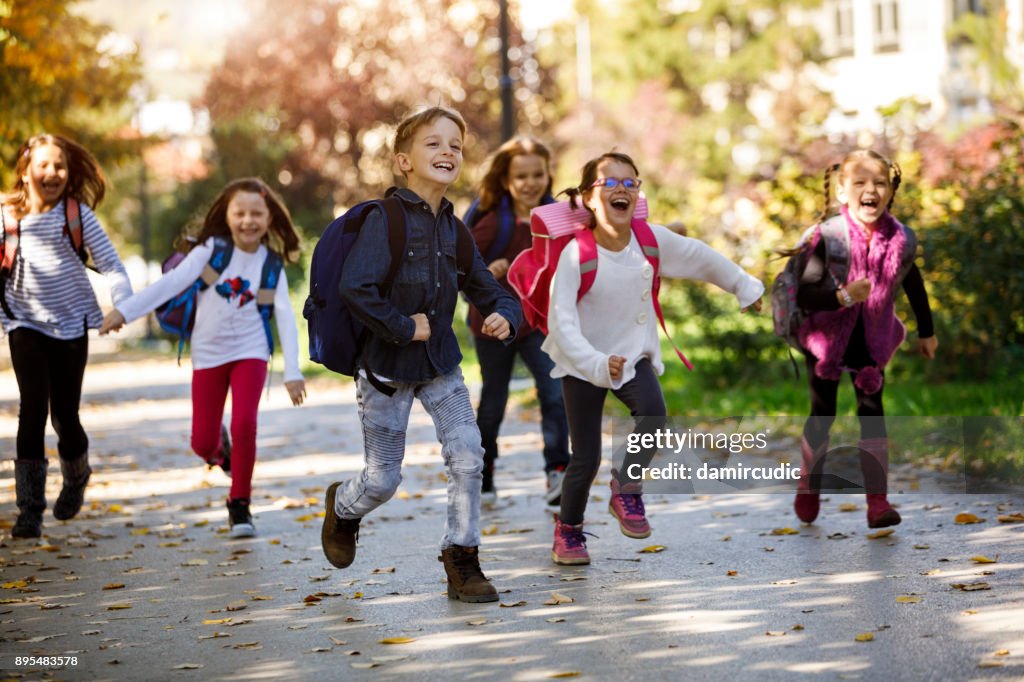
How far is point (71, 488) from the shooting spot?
25.8 ft

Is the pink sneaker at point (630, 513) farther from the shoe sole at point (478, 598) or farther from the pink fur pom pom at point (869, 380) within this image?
the pink fur pom pom at point (869, 380)

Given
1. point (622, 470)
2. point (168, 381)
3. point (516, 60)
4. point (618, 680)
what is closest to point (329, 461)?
point (622, 470)

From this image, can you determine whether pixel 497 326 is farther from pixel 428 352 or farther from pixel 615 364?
pixel 615 364

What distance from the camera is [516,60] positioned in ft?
98.5

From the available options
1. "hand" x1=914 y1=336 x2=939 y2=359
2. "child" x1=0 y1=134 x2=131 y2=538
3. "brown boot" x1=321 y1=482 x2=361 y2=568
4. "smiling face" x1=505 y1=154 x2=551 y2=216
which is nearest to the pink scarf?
"hand" x1=914 y1=336 x2=939 y2=359

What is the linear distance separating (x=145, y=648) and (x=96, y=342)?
36394mm

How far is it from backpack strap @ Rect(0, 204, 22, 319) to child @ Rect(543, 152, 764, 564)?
3084 millimetres

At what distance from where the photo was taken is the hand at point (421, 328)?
552 centimetres

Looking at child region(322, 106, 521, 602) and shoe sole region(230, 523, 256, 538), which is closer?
child region(322, 106, 521, 602)

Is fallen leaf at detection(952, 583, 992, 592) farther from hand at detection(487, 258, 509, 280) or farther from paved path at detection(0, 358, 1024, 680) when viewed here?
hand at detection(487, 258, 509, 280)

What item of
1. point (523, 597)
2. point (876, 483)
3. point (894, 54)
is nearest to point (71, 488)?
point (523, 597)

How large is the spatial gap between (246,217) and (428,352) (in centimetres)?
229

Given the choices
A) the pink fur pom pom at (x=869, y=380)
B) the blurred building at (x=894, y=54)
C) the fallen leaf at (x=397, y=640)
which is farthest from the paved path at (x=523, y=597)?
the blurred building at (x=894, y=54)

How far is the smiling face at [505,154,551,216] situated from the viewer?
7.99 m
